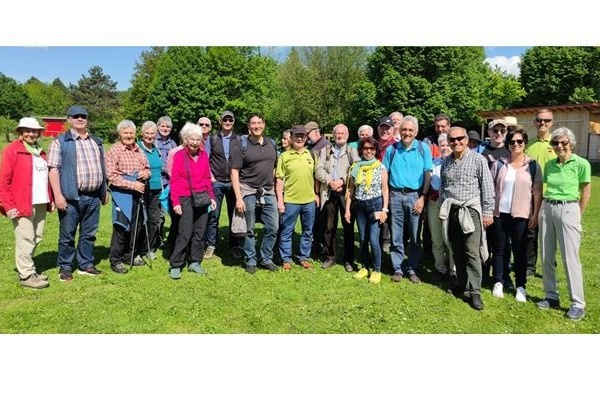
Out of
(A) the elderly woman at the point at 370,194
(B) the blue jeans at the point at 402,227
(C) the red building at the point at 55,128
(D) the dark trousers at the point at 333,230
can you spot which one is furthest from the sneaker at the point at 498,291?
(C) the red building at the point at 55,128

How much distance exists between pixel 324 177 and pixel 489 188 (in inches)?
94.6

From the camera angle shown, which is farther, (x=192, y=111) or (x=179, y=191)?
(x=192, y=111)

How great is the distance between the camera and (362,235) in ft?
21.5

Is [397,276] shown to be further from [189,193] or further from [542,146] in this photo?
[189,193]

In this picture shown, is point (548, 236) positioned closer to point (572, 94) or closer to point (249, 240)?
point (249, 240)

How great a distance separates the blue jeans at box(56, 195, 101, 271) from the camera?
620 cm

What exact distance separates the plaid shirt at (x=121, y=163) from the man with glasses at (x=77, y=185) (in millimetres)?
107

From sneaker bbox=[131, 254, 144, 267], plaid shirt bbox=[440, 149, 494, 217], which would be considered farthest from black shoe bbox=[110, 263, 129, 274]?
plaid shirt bbox=[440, 149, 494, 217]

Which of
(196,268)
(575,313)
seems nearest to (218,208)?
(196,268)

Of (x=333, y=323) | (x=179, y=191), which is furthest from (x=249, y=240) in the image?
(x=333, y=323)

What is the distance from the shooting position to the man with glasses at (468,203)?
5.45m

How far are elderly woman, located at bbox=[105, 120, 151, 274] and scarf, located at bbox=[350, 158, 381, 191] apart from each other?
315cm

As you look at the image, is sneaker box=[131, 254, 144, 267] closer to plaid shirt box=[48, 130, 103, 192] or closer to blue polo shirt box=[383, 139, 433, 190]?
plaid shirt box=[48, 130, 103, 192]

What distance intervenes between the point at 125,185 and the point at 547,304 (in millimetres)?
5910
